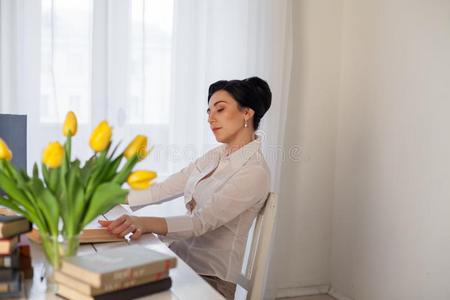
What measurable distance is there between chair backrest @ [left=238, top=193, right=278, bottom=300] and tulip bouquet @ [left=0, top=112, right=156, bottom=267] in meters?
0.66

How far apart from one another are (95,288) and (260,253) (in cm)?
69

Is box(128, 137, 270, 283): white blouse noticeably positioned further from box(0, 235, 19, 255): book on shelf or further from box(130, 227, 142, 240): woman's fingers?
box(0, 235, 19, 255): book on shelf

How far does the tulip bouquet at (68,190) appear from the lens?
1016 millimetres

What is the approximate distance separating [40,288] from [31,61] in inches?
63.9

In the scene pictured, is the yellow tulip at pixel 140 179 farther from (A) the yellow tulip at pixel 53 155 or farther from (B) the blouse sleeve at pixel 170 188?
(B) the blouse sleeve at pixel 170 188

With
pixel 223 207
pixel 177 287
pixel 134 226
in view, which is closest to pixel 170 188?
pixel 223 207

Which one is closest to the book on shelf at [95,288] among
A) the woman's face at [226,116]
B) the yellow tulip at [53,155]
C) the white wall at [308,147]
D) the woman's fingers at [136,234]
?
the yellow tulip at [53,155]

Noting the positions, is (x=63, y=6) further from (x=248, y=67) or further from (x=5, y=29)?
(x=248, y=67)

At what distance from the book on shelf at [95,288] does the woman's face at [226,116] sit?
38.7 inches

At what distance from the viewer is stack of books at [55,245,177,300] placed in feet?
3.23

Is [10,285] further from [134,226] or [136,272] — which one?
[134,226]

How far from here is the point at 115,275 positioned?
1000 millimetres

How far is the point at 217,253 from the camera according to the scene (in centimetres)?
182

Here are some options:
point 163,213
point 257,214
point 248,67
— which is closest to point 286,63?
point 248,67
